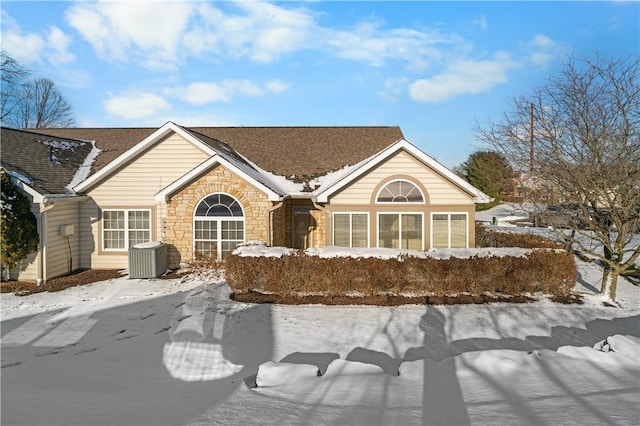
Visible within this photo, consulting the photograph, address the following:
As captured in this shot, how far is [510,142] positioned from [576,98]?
1955 millimetres

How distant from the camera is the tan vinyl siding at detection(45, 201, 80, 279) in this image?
1262 centimetres

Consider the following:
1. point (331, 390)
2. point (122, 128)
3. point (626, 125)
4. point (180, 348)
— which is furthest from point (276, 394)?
point (122, 128)

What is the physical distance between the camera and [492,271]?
10.1 meters

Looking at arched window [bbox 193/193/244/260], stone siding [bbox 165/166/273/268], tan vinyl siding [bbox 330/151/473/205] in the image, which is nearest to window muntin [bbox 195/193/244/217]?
arched window [bbox 193/193/244/260]

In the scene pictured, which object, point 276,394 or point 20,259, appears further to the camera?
point 20,259

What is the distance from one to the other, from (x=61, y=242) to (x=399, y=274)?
1199cm

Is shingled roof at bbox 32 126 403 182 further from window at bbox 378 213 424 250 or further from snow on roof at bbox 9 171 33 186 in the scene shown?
window at bbox 378 213 424 250

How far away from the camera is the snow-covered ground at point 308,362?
14.0ft

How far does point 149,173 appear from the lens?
575 inches

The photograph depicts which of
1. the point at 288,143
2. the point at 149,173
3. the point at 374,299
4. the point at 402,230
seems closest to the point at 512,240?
the point at 402,230

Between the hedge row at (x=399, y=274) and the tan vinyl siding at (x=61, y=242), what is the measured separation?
23.4 feet

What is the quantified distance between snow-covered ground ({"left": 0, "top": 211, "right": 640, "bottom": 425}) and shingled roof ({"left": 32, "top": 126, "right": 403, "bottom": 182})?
28.1 feet

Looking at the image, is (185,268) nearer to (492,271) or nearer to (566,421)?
(492,271)

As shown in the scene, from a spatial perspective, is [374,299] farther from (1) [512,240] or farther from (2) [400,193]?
(1) [512,240]
